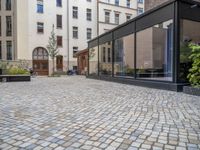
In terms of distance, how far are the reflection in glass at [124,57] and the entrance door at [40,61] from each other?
17.4 m

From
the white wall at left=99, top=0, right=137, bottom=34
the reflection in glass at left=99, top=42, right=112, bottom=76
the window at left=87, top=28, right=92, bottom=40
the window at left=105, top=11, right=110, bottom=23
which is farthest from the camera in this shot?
the window at left=105, top=11, right=110, bottom=23

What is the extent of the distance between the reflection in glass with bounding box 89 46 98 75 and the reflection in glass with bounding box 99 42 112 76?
3.50ft

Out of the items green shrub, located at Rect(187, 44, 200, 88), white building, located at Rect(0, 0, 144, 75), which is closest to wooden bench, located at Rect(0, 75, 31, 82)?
green shrub, located at Rect(187, 44, 200, 88)

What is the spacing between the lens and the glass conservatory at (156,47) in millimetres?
9258

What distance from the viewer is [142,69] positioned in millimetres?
12172

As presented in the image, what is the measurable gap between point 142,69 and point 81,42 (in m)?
21.8

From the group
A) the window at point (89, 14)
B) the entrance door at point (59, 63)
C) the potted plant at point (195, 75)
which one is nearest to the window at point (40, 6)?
the entrance door at point (59, 63)

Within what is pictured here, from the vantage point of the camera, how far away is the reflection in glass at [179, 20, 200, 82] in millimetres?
9367

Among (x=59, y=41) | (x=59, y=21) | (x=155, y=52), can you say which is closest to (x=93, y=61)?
(x=155, y=52)

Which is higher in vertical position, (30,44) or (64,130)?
(30,44)

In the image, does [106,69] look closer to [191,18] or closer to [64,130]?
[191,18]

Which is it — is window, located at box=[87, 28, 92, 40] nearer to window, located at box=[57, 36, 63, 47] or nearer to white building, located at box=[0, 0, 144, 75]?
white building, located at box=[0, 0, 144, 75]

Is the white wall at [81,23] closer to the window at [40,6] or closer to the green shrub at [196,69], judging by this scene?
the window at [40,6]

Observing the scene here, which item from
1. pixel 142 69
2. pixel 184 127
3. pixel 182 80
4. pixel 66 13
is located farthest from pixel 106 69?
pixel 66 13
